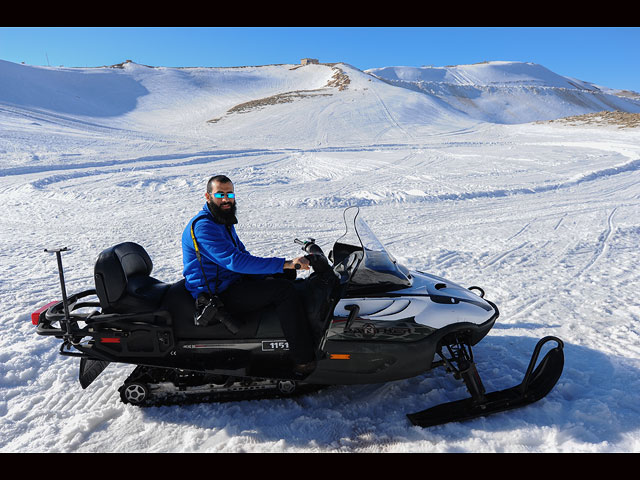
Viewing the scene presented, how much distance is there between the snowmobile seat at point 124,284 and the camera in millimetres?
2969

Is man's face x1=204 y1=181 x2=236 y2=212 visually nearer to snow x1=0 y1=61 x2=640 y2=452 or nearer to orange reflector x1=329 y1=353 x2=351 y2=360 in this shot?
orange reflector x1=329 y1=353 x2=351 y2=360

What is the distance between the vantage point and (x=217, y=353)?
3098 mm

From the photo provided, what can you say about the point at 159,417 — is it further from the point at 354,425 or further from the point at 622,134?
the point at 622,134

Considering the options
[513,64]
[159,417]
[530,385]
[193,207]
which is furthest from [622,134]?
[513,64]

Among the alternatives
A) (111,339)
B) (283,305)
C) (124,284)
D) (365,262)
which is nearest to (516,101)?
(365,262)

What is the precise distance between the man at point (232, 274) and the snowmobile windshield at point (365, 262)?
0.48 meters

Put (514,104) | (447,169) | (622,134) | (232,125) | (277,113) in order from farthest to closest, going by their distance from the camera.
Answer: (514,104) < (277,113) < (232,125) < (622,134) < (447,169)

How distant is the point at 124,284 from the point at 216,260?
72 cm

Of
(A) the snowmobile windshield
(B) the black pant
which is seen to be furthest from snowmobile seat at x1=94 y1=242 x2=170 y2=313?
(A) the snowmobile windshield

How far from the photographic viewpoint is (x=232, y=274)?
3.05 metres

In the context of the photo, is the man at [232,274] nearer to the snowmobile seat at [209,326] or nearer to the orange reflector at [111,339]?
the snowmobile seat at [209,326]

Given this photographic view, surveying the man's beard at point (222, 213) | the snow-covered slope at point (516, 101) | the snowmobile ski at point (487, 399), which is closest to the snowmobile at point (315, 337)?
the snowmobile ski at point (487, 399)

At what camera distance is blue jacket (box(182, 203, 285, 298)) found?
9.39 feet

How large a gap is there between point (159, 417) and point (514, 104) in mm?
53953
